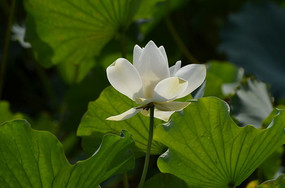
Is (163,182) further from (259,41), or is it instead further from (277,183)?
(259,41)

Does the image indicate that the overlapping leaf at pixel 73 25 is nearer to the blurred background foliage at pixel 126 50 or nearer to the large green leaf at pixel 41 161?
the blurred background foliage at pixel 126 50

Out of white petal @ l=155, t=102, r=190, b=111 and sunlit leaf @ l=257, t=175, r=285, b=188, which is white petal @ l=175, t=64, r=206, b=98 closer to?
white petal @ l=155, t=102, r=190, b=111

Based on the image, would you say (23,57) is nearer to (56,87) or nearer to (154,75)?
(56,87)

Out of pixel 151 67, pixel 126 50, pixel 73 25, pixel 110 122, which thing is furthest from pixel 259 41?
pixel 151 67

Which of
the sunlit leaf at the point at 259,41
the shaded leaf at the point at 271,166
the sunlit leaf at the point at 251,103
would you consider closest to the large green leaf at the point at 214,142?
the sunlit leaf at the point at 251,103

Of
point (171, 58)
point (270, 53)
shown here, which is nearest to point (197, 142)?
point (270, 53)
